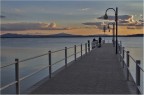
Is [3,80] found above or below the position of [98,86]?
below

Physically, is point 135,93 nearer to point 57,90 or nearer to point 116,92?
point 116,92

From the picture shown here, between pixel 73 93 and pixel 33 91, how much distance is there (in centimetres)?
127

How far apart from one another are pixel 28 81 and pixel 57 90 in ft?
76.0

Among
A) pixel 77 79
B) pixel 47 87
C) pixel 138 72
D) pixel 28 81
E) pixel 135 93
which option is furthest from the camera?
pixel 28 81

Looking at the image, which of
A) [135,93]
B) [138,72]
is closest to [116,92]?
[135,93]

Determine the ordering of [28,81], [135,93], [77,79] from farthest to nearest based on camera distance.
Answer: [28,81], [77,79], [135,93]

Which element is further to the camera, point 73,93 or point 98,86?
point 98,86

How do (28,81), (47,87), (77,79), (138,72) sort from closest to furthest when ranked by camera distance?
(138,72) → (47,87) → (77,79) → (28,81)

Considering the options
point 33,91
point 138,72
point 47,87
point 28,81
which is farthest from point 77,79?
point 28,81

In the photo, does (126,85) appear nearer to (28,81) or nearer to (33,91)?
(33,91)

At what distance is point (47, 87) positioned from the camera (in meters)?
13.4

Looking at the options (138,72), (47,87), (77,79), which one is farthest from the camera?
(77,79)

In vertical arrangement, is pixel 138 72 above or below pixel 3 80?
above

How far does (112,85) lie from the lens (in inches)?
552
